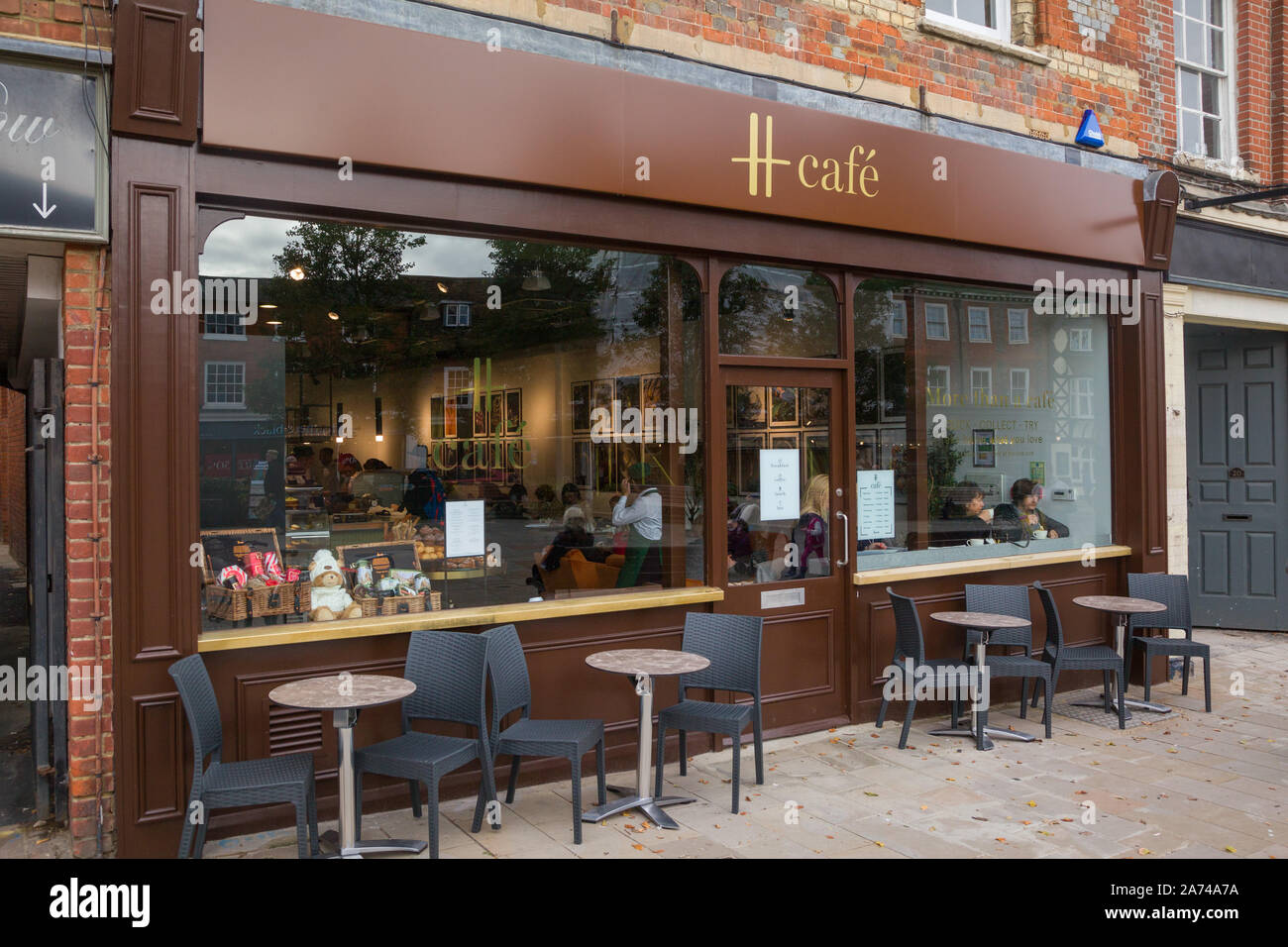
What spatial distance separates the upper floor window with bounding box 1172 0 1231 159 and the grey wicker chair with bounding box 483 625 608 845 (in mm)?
8150

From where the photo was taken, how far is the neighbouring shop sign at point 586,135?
470 centimetres

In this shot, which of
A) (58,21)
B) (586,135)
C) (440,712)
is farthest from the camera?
(586,135)

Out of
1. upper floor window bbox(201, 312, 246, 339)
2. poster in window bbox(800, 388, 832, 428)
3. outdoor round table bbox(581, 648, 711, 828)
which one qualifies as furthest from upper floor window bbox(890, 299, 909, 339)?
upper floor window bbox(201, 312, 246, 339)

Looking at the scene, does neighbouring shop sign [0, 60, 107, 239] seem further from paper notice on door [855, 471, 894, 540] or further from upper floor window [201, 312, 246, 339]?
paper notice on door [855, 471, 894, 540]

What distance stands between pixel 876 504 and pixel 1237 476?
5.44 m

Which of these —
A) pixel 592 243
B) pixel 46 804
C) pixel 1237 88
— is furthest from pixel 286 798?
pixel 1237 88

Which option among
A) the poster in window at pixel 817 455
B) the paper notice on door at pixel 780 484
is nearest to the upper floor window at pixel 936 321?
the poster in window at pixel 817 455

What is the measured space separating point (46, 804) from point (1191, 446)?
10.8m

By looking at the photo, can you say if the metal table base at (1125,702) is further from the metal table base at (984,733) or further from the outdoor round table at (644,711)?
the outdoor round table at (644,711)

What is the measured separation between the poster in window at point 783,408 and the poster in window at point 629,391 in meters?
0.97

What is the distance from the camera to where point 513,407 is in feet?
27.4

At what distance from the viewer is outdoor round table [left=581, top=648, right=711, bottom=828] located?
16.0 ft

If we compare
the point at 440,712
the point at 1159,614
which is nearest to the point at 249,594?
the point at 440,712

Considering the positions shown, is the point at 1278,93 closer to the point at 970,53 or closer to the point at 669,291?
the point at 970,53
